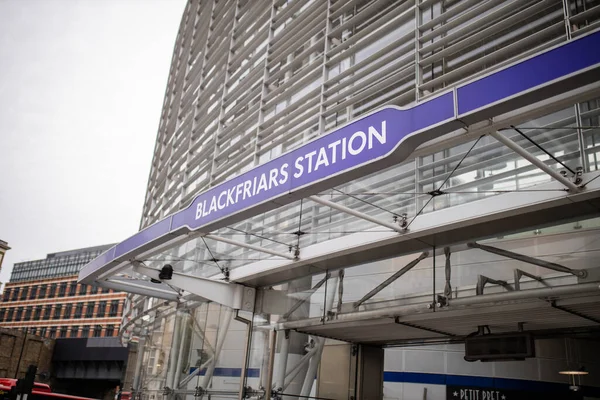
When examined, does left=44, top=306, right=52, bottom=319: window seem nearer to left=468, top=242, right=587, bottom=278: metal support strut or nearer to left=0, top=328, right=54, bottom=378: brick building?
left=0, top=328, right=54, bottom=378: brick building

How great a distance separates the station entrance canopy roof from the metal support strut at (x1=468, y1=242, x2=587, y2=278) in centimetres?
22

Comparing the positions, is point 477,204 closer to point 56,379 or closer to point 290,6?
point 290,6

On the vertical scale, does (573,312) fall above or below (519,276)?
below

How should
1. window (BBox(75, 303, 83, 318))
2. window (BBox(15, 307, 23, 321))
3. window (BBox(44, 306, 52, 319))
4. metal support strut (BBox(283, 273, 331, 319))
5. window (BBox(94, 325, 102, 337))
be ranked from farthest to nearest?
window (BBox(15, 307, 23, 321))
window (BBox(44, 306, 52, 319))
window (BBox(75, 303, 83, 318))
window (BBox(94, 325, 102, 337))
metal support strut (BBox(283, 273, 331, 319))

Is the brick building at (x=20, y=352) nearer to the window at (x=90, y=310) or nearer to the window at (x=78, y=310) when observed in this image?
the window at (x=90, y=310)

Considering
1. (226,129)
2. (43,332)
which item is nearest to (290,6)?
(226,129)

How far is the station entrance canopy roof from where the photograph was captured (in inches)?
203

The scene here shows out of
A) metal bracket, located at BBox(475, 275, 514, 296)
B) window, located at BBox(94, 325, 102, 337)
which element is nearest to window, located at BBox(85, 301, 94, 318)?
window, located at BBox(94, 325, 102, 337)

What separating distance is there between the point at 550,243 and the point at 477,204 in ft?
3.78

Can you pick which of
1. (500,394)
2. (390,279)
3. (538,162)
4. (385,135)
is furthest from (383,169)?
(500,394)

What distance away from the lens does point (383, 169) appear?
795 centimetres

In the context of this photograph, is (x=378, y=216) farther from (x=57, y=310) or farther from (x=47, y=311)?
(x=47, y=311)

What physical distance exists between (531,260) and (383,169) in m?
2.55

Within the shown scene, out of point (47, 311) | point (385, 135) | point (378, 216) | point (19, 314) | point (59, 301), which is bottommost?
point (385, 135)
